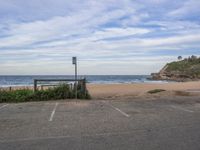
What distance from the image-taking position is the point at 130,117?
12.9 meters

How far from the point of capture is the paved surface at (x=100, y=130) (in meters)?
8.06

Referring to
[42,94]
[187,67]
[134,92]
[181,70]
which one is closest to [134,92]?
[134,92]

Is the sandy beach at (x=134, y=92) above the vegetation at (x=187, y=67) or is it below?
below

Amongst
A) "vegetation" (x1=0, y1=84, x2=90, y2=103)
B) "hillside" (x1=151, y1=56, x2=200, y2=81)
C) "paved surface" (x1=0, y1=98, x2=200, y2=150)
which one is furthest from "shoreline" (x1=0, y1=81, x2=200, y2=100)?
"hillside" (x1=151, y1=56, x2=200, y2=81)

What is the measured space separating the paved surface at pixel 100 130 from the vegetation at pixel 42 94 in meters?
6.03

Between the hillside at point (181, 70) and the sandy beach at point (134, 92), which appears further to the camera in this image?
the hillside at point (181, 70)

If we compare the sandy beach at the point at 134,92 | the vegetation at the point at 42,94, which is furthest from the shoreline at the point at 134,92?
the vegetation at the point at 42,94

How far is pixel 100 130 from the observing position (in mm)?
10047

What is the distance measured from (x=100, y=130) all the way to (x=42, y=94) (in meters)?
11.3

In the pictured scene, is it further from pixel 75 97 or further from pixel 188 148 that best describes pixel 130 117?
pixel 75 97

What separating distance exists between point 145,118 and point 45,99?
943 cm

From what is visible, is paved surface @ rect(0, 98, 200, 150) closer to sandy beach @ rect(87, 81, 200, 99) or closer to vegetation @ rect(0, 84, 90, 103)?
vegetation @ rect(0, 84, 90, 103)

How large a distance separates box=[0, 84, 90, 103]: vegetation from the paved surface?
6027 mm

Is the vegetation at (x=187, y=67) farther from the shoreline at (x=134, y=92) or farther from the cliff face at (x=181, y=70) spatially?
the shoreline at (x=134, y=92)
